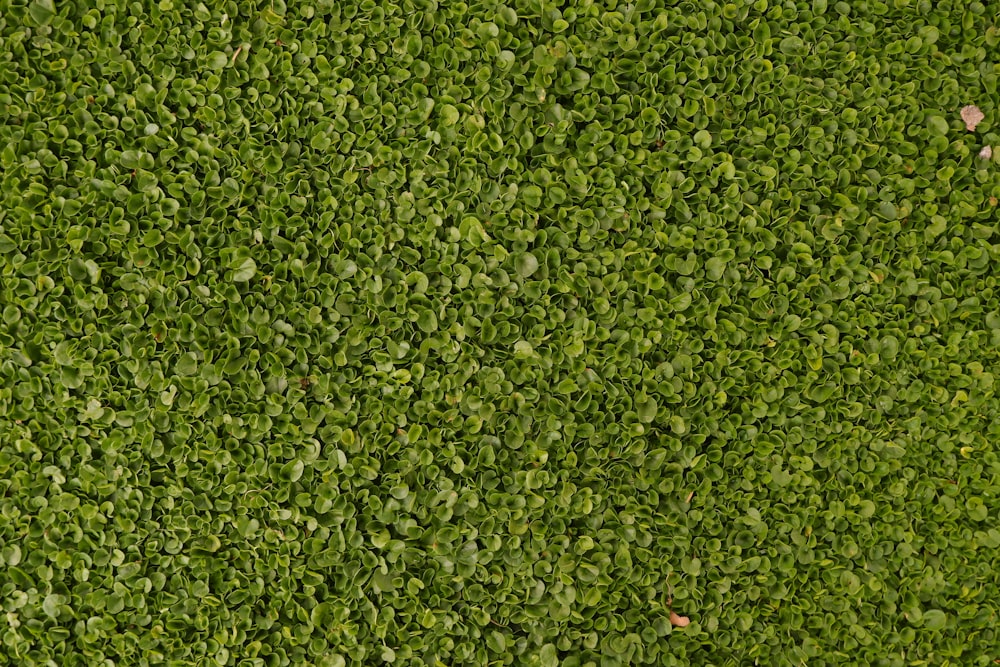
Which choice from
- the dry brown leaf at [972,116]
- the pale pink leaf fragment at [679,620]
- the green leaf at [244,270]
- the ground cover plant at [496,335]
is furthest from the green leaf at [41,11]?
the dry brown leaf at [972,116]

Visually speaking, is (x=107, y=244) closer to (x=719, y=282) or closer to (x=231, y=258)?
(x=231, y=258)

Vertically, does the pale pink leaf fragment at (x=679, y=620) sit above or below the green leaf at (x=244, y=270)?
below

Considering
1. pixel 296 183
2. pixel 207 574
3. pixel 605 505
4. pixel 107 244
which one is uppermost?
pixel 296 183

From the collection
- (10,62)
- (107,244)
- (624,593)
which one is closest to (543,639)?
(624,593)

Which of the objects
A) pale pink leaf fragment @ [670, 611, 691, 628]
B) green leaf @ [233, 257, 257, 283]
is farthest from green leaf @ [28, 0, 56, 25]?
pale pink leaf fragment @ [670, 611, 691, 628]

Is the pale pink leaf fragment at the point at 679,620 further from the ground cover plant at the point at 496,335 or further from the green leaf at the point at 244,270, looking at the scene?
the green leaf at the point at 244,270

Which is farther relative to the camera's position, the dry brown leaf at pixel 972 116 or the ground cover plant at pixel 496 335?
the dry brown leaf at pixel 972 116
